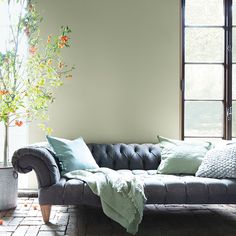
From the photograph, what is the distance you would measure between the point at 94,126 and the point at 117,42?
109cm

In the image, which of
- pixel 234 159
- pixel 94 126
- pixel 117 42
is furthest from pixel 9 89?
pixel 234 159

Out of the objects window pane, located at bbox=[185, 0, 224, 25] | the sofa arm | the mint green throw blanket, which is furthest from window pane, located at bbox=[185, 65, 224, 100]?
the sofa arm

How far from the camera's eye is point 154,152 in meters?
3.59

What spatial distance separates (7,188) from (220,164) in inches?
84.0

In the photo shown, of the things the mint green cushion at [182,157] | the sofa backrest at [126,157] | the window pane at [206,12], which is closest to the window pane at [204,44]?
the window pane at [206,12]

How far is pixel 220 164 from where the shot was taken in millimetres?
3025

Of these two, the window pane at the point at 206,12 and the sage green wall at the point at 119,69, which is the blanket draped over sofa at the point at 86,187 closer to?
the sage green wall at the point at 119,69

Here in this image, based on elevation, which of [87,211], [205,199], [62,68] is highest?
[62,68]

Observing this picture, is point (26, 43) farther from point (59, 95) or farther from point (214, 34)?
point (214, 34)

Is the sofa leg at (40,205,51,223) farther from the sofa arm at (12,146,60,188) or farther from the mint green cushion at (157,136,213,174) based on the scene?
the mint green cushion at (157,136,213,174)

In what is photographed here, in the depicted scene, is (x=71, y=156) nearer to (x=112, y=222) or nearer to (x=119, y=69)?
(x=112, y=222)

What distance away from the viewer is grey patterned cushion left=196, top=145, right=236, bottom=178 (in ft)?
9.76

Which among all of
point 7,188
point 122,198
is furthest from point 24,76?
point 122,198

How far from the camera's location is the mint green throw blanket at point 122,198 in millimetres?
2605
